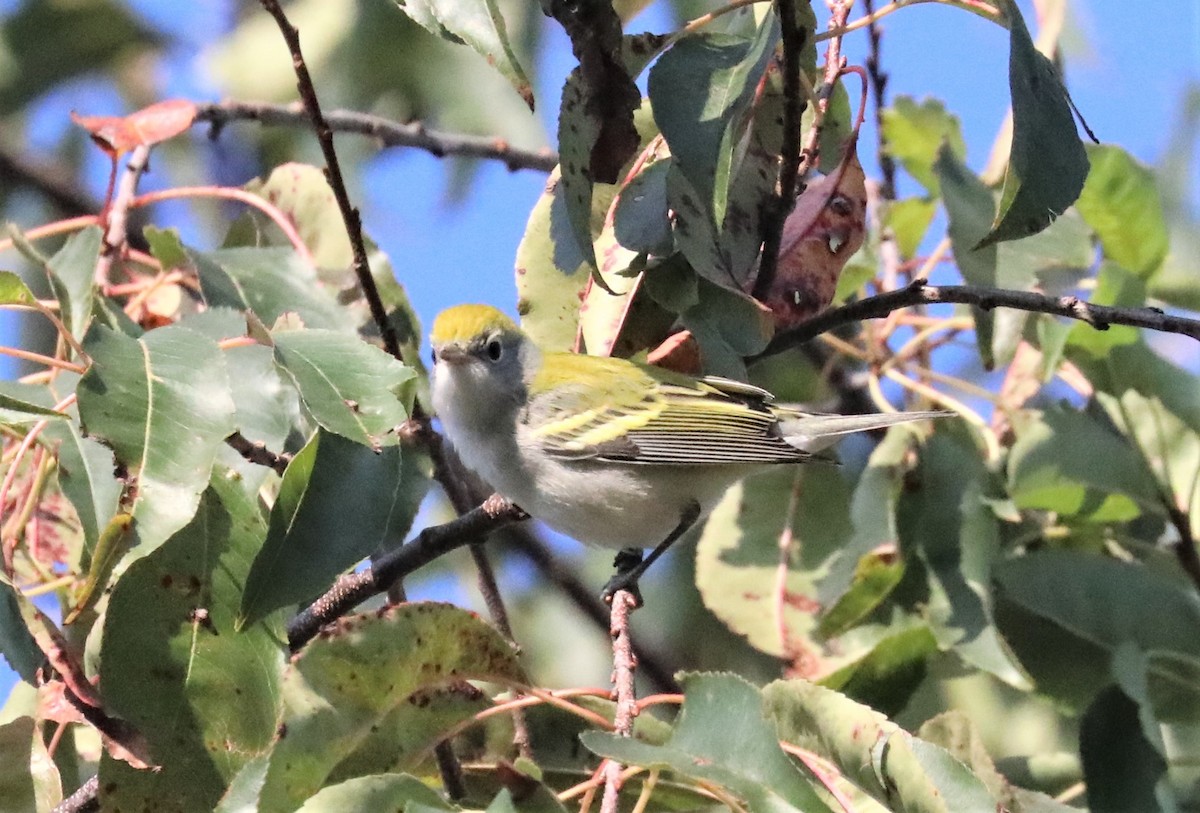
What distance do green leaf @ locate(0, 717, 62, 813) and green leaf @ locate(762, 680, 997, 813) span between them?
901mm

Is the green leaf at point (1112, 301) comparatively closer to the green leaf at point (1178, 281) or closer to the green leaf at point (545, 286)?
the green leaf at point (1178, 281)

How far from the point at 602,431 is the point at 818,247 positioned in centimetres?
71

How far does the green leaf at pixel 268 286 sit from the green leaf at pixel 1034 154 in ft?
3.54

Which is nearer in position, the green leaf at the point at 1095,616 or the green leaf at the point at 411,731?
the green leaf at the point at 411,731

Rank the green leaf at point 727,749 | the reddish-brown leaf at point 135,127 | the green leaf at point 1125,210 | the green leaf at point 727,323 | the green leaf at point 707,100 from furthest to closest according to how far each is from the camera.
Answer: the green leaf at point 1125,210, the reddish-brown leaf at point 135,127, the green leaf at point 727,323, the green leaf at point 707,100, the green leaf at point 727,749

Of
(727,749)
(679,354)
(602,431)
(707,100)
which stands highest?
(707,100)

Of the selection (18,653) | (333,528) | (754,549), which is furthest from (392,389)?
(754,549)

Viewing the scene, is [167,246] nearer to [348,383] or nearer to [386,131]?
[386,131]

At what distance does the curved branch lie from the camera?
1.40m

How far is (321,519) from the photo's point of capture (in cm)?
152

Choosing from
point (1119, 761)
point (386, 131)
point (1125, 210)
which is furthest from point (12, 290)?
point (1125, 210)

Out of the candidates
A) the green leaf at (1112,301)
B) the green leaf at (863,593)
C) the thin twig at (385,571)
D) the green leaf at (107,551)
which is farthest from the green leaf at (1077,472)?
the green leaf at (107,551)

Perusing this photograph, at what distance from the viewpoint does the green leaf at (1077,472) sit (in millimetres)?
2244

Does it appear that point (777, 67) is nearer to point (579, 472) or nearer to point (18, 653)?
point (579, 472)
